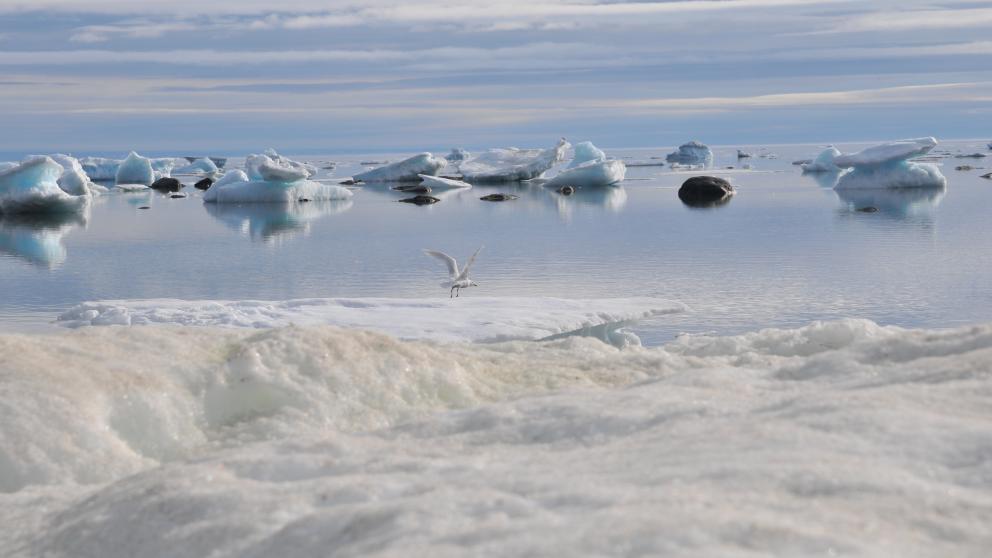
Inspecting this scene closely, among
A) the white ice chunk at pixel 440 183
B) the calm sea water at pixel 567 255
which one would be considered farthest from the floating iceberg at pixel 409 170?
the calm sea water at pixel 567 255

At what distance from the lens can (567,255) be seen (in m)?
23.2

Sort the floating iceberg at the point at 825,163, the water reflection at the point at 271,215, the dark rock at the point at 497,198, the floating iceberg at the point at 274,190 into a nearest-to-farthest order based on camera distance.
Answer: the water reflection at the point at 271,215 < the floating iceberg at the point at 274,190 < the dark rock at the point at 497,198 < the floating iceberg at the point at 825,163

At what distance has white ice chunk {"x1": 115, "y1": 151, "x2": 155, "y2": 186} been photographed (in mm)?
58469

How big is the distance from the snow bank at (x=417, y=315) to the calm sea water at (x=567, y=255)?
792 millimetres

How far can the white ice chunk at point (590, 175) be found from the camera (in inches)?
1997

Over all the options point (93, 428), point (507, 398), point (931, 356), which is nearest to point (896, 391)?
point (931, 356)

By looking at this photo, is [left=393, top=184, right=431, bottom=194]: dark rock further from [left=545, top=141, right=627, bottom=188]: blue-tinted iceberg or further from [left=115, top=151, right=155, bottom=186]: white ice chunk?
[left=115, top=151, right=155, bottom=186]: white ice chunk

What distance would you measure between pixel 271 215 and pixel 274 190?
15.4 feet

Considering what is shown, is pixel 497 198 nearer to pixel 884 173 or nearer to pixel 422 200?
pixel 422 200

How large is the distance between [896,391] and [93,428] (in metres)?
4.14

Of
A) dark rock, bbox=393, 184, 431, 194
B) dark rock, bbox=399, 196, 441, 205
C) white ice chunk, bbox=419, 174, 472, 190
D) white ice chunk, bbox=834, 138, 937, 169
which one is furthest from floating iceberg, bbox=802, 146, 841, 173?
dark rock, bbox=399, 196, 441, 205

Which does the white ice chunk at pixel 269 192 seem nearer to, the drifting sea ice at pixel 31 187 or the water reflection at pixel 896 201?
the drifting sea ice at pixel 31 187

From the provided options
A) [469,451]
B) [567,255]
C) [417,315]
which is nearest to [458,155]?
[567,255]

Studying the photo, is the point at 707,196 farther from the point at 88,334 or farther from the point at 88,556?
the point at 88,556
